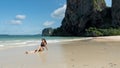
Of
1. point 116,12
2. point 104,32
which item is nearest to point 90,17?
point 116,12

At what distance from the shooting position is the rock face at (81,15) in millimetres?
97188

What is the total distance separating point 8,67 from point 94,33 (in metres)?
69.6

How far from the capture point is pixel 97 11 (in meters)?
96.4

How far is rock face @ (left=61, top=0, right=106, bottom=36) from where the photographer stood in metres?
97.2

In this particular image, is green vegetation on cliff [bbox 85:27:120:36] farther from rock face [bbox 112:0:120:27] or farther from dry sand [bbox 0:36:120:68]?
dry sand [bbox 0:36:120:68]

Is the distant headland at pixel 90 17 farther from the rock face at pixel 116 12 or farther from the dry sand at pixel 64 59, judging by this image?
the dry sand at pixel 64 59

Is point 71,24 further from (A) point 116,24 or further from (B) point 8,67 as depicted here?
(B) point 8,67

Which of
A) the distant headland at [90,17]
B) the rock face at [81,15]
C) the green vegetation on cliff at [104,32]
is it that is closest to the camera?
the green vegetation on cliff at [104,32]

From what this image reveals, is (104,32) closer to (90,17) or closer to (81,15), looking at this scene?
(90,17)

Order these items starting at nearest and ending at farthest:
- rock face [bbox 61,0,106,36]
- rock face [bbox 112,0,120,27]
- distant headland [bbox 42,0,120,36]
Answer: rock face [bbox 112,0,120,27]
distant headland [bbox 42,0,120,36]
rock face [bbox 61,0,106,36]

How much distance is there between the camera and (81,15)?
104 meters

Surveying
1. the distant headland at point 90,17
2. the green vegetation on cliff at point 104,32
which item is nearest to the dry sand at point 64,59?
the green vegetation on cliff at point 104,32

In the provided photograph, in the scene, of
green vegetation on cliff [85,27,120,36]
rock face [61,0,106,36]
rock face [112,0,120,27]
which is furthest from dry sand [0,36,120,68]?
rock face [61,0,106,36]

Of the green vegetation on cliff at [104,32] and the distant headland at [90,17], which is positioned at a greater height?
the distant headland at [90,17]
